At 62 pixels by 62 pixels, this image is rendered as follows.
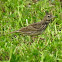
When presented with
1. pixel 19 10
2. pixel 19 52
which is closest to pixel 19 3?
pixel 19 10

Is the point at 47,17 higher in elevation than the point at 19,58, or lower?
higher

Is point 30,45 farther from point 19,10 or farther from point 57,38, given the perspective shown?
point 19,10

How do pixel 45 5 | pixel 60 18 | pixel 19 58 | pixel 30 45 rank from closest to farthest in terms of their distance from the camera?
1. pixel 19 58
2. pixel 30 45
3. pixel 60 18
4. pixel 45 5

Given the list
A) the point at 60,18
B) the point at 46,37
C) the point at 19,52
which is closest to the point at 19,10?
the point at 60,18

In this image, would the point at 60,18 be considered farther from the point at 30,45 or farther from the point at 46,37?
the point at 30,45

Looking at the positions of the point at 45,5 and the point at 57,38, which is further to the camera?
the point at 45,5

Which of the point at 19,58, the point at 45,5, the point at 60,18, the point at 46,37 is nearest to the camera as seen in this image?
the point at 19,58
